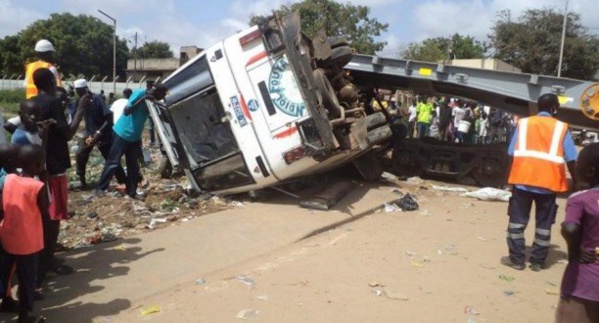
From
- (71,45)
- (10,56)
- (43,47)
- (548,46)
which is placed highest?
(10,56)

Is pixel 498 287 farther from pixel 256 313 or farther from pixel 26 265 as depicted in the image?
pixel 26 265

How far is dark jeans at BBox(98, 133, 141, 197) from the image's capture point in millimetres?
6555

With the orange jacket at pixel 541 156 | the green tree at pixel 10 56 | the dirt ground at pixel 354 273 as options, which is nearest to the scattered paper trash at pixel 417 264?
the dirt ground at pixel 354 273

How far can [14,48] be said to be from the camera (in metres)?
48.6

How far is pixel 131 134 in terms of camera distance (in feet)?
21.4

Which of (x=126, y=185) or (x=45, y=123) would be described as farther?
(x=126, y=185)

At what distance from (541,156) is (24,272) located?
428 centimetres

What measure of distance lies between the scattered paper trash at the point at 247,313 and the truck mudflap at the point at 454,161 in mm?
6168

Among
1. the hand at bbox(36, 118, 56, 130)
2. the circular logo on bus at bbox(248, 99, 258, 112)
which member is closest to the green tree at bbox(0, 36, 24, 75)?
the circular logo on bus at bbox(248, 99, 258, 112)

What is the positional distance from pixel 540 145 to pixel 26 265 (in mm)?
4295

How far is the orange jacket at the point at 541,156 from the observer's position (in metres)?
4.62

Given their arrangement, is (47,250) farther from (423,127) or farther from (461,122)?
(423,127)

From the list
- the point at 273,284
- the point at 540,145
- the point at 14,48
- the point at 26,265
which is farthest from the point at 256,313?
the point at 14,48

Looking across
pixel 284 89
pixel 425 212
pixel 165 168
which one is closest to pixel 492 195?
pixel 425 212
